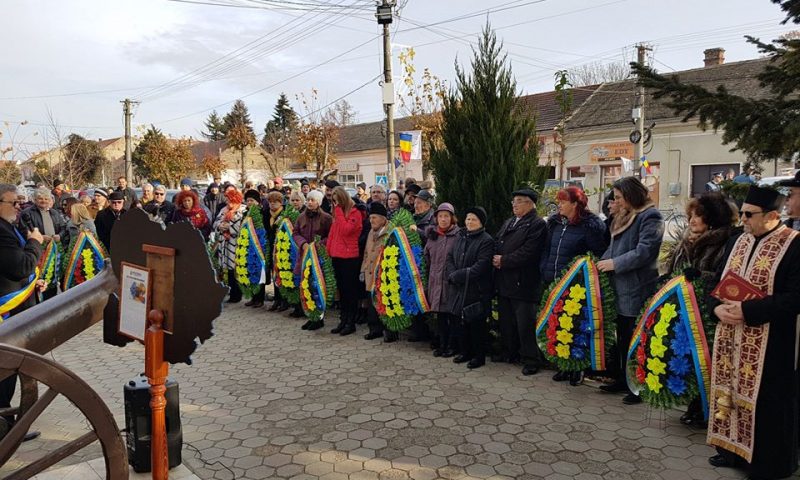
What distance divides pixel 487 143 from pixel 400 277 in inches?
72.1

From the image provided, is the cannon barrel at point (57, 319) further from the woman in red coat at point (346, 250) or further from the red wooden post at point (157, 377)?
the woman in red coat at point (346, 250)

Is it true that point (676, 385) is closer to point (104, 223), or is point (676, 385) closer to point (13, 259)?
point (13, 259)

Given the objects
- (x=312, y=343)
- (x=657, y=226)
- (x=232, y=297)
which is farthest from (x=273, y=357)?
(x=657, y=226)

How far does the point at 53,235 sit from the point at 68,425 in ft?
15.7

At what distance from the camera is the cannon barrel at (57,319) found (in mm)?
2404

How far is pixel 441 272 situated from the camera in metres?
6.50

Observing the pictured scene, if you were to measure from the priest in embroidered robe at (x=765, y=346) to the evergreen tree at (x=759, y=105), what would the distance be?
58cm

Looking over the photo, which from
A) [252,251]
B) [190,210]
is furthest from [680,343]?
[190,210]

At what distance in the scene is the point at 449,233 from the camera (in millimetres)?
6500

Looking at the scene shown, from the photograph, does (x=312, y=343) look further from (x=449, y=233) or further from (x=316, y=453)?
(x=316, y=453)

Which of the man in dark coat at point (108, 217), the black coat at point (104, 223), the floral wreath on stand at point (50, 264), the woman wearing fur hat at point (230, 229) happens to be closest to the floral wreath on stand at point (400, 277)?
the woman wearing fur hat at point (230, 229)

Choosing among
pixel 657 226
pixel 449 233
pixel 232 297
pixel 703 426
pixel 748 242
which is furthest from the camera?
pixel 232 297

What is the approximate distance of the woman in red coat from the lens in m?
7.58

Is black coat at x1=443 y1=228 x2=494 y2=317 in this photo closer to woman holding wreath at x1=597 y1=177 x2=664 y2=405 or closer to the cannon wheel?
woman holding wreath at x1=597 y1=177 x2=664 y2=405
